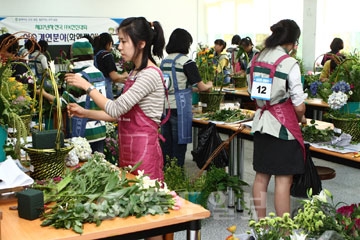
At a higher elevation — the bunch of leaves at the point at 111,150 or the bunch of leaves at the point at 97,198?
the bunch of leaves at the point at 97,198

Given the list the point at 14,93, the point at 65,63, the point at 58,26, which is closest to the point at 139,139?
the point at 14,93

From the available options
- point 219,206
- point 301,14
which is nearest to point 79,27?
point 301,14

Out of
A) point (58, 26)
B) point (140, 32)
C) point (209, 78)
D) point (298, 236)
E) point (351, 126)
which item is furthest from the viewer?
point (58, 26)

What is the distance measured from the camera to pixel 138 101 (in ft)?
8.91

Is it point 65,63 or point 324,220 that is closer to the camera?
point 324,220

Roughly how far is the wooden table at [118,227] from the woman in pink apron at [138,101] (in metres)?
0.70

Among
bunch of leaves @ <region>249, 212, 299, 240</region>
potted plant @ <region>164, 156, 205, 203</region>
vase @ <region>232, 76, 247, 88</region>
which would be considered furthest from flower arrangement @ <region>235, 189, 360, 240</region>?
vase @ <region>232, 76, 247, 88</region>

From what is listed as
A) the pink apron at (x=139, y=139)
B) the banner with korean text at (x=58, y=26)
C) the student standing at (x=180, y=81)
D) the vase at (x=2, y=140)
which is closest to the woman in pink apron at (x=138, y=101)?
the pink apron at (x=139, y=139)

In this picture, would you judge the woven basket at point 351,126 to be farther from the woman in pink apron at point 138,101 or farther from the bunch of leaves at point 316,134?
the woman in pink apron at point 138,101

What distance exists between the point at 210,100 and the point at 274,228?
327 cm

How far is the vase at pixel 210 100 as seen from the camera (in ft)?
16.2

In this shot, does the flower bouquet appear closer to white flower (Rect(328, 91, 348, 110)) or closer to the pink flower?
white flower (Rect(328, 91, 348, 110))

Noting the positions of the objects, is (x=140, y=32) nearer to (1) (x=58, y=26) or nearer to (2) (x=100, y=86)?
(2) (x=100, y=86)

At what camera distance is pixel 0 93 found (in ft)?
7.89
